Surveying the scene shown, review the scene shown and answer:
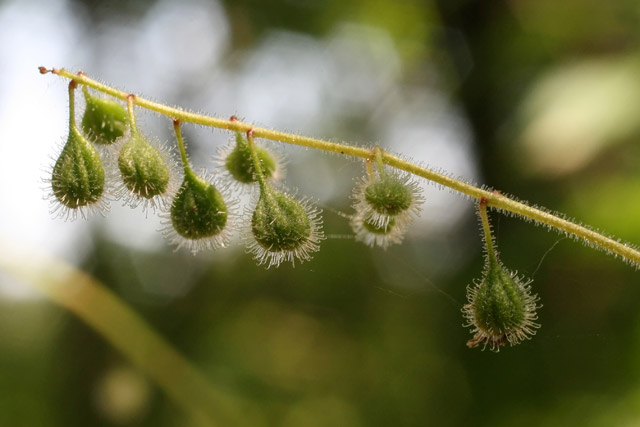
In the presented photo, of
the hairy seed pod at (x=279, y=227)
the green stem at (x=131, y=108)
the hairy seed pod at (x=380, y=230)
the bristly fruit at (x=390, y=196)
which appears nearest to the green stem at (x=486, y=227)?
the bristly fruit at (x=390, y=196)

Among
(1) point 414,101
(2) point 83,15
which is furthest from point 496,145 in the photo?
(2) point 83,15

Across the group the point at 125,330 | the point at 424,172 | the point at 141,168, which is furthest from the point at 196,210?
the point at 125,330

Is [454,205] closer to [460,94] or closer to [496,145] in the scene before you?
[496,145]

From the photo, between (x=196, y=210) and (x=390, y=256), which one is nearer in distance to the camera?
(x=196, y=210)

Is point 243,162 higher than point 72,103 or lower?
higher

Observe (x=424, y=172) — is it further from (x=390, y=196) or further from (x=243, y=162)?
(x=243, y=162)

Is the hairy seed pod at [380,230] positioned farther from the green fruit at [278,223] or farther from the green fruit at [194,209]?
the green fruit at [194,209]

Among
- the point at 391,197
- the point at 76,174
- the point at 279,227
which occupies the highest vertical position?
the point at 391,197

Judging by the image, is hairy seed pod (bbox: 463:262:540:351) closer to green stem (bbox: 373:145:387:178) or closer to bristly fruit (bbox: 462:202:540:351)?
bristly fruit (bbox: 462:202:540:351)
